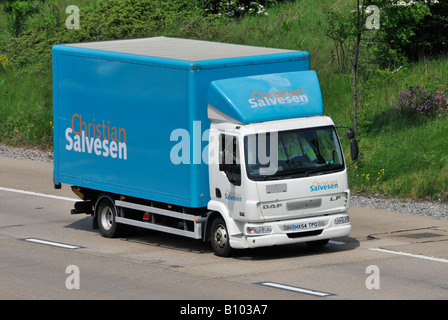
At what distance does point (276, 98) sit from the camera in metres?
16.2

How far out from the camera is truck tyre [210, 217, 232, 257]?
16406 millimetres

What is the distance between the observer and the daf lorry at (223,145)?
15977 millimetres

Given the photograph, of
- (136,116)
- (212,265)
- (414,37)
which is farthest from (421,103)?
(212,265)

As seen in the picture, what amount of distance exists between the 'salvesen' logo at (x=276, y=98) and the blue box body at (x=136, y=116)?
64 cm

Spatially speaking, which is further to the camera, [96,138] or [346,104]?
[346,104]

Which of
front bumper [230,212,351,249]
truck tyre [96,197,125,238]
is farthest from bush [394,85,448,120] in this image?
truck tyre [96,197,125,238]

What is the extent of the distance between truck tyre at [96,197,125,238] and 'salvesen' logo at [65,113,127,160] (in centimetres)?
102

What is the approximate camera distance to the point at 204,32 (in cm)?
3222

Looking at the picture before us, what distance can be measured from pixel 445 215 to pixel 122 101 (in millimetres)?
7302

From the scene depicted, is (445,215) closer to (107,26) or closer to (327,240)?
(327,240)

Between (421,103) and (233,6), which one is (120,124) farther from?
(233,6)

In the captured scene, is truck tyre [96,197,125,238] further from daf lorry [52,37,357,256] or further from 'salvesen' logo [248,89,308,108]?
'salvesen' logo [248,89,308,108]

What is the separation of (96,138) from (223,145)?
3159 millimetres

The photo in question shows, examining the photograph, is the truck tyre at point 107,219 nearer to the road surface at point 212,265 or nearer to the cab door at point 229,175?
the road surface at point 212,265
